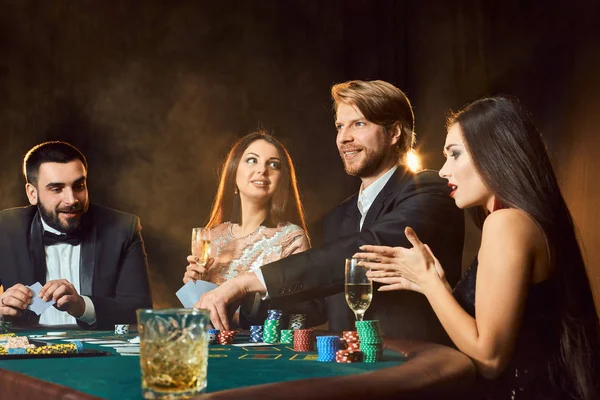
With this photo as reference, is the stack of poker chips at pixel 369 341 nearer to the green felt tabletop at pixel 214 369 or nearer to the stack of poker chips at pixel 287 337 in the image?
the green felt tabletop at pixel 214 369

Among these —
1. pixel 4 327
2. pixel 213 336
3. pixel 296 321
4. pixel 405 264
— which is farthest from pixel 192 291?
pixel 405 264

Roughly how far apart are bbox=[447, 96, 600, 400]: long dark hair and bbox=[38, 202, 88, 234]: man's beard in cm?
267

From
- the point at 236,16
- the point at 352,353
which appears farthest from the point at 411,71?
the point at 352,353

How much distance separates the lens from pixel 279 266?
3.06 metres

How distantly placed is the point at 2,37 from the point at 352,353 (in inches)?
184

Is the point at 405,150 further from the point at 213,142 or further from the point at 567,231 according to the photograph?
the point at 213,142

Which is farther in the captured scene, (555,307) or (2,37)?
(2,37)

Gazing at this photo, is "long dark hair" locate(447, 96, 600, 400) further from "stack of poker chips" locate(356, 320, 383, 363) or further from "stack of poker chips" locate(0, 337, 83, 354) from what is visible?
"stack of poker chips" locate(0, 337, 83, 354)

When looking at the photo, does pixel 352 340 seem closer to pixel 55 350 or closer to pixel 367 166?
pixel 55 350

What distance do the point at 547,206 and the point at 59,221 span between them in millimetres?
2935

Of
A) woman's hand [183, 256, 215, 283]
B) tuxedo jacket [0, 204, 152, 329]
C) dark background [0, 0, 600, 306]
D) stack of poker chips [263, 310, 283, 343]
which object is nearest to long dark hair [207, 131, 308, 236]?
tuxedo jacket [0, 204, 152, 329]

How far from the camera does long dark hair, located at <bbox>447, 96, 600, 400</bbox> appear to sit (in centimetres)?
227

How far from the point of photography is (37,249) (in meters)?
4.34

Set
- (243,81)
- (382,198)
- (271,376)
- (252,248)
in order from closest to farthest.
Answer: (271,376), (382,198), (252,248), (243,81)
